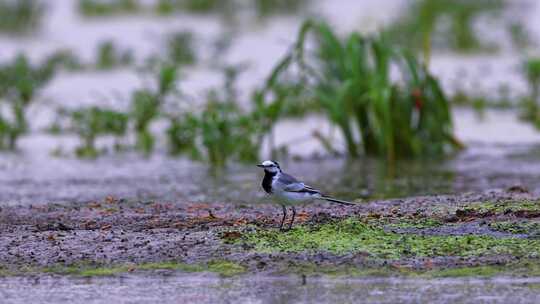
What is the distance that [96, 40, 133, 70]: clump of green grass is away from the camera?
15961 mm

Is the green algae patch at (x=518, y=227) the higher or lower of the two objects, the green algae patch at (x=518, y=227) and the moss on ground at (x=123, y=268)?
the higher

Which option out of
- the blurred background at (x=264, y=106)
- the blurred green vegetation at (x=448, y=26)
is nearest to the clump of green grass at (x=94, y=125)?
the blurred background at (x=264, y=106)

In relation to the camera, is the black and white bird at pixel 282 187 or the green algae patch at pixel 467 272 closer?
the green algae patch at pixel 467 272

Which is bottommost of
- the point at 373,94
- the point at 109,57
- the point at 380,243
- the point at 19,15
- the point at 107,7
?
the point at 380,243

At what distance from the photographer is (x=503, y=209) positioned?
290 inches

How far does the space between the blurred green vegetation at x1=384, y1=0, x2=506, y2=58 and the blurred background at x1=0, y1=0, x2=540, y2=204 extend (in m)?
0.02

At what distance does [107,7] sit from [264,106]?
7.46m

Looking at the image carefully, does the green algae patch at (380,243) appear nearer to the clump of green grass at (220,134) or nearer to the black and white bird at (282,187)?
the black and white bird at (282,187)

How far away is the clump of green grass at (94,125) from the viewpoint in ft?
40.1

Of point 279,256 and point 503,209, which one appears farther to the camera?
point 503,209

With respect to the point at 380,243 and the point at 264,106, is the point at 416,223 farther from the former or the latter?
the point at 264,106


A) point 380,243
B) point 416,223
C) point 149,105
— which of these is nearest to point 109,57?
point 149,105

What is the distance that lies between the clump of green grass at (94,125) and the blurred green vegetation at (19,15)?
4.50 meters

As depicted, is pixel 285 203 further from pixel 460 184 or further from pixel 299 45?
pixel 299 45
